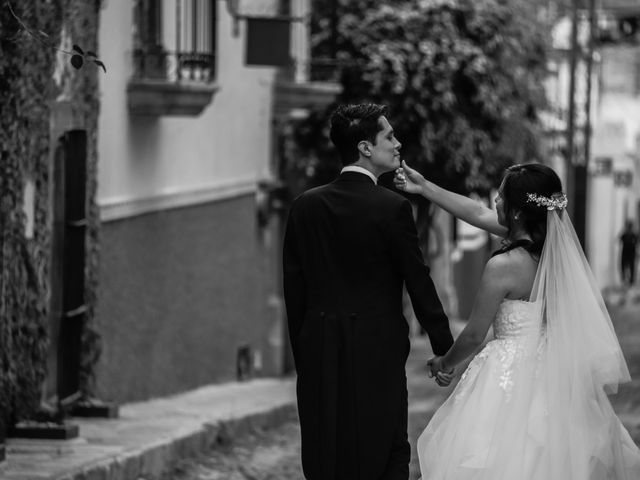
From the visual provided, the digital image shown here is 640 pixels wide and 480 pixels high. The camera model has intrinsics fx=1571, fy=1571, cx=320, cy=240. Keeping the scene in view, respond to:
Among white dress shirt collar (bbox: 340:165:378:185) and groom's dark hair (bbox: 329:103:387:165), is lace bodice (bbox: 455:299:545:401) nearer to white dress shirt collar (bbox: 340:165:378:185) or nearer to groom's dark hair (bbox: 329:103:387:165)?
white dress shirt collar (bbox: 340:165:378:185)

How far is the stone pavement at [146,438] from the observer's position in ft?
28.3

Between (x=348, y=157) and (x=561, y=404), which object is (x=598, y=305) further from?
(x=348, y=157)

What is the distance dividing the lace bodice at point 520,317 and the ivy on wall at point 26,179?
3.32 metres

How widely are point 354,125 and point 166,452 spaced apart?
417 cm

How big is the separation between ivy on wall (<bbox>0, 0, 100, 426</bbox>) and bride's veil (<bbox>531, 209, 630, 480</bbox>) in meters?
3.42

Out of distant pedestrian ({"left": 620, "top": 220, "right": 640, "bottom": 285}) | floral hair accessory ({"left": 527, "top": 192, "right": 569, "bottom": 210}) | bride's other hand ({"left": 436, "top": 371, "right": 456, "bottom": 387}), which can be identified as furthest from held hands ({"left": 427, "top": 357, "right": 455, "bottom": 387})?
distant pedestrian ({"left": 620, "top": 220, "right": 640, "bottom": 285})

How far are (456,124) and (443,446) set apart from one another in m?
13.0

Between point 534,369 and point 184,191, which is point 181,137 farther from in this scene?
point 534,369

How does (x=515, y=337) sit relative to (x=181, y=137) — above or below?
below

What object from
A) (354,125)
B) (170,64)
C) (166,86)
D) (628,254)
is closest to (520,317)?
(354,125)

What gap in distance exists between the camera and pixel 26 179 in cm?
969

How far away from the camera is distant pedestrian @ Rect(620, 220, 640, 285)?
39.8 metres

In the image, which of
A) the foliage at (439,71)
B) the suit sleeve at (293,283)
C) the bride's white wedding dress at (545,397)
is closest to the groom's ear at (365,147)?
the suit sleeve at (293,283)

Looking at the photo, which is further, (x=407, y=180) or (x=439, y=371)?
(x=407, y=180)
